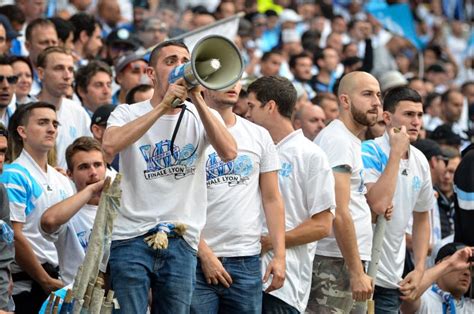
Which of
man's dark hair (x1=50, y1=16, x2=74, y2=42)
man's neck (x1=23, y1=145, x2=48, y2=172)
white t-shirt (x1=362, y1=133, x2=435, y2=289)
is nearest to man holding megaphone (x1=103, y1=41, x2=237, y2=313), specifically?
man's neck (x1=23, y1=145, x2=48, y2=172)

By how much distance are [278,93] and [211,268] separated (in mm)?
1581

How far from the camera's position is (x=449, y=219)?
39.2ft

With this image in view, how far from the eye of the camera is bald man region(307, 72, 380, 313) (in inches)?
339

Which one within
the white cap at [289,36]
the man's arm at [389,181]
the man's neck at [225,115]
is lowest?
the man's arm at [389,181]

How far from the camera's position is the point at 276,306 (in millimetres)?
8328

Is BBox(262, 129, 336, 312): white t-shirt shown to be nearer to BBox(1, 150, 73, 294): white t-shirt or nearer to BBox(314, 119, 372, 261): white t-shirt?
BBox(314, 119, 372, 261): white t-shirt

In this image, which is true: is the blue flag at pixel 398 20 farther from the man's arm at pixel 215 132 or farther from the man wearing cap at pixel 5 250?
the man wearing cap at pixel 5 250

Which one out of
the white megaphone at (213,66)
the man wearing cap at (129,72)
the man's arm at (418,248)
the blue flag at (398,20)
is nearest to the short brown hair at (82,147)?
the white megaphone at (213,66)

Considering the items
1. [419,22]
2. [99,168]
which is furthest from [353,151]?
[419,22]

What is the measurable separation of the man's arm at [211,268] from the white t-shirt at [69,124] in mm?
3021

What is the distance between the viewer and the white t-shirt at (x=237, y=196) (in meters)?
7.89

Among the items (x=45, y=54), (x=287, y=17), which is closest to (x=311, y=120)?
(x=45, y=54)

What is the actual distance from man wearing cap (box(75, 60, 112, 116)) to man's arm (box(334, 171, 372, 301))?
360 centimetres

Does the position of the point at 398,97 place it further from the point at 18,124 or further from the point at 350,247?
the point at 18,124
